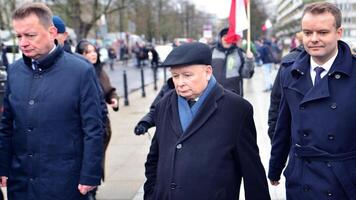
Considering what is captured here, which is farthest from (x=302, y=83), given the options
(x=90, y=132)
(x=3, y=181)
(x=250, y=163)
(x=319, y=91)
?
(x=3, y=181)

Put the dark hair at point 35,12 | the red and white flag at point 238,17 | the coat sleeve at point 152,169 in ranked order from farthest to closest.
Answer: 1. the red and white flag at point 238,17
2. the dark hair at point 35,12
3. the coat sleeve at point 152,169

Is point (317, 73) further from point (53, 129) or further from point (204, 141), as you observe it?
point (53, 129)

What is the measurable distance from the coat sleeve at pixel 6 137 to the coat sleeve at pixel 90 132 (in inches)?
20.7

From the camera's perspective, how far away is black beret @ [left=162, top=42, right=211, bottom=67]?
2988 millimetres

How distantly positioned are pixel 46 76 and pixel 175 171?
113cm

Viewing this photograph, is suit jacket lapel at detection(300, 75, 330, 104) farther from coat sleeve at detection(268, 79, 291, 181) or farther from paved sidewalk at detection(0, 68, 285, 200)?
paved sidewalk at detection(0, 68, 285, 200)

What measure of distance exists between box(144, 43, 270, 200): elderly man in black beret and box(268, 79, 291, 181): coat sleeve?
0.48 meters

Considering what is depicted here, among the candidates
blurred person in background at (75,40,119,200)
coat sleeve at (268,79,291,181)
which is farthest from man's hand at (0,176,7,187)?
blurred person in background at (75,40,119,200)

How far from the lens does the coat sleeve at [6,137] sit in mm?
3648

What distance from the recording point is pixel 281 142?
3.60 metres

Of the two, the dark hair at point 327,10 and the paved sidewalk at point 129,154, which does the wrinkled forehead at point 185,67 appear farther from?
the paved sidewalk at point 129,154

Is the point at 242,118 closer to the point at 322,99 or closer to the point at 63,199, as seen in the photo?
the point at 322,99

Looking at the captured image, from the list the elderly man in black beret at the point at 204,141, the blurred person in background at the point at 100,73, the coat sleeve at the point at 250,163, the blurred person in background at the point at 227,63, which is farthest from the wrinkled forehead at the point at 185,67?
the blurred person in background at the point at 227,63

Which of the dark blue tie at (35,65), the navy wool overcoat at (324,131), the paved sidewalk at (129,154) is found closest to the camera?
the navy wool overcoat at (324,131)
